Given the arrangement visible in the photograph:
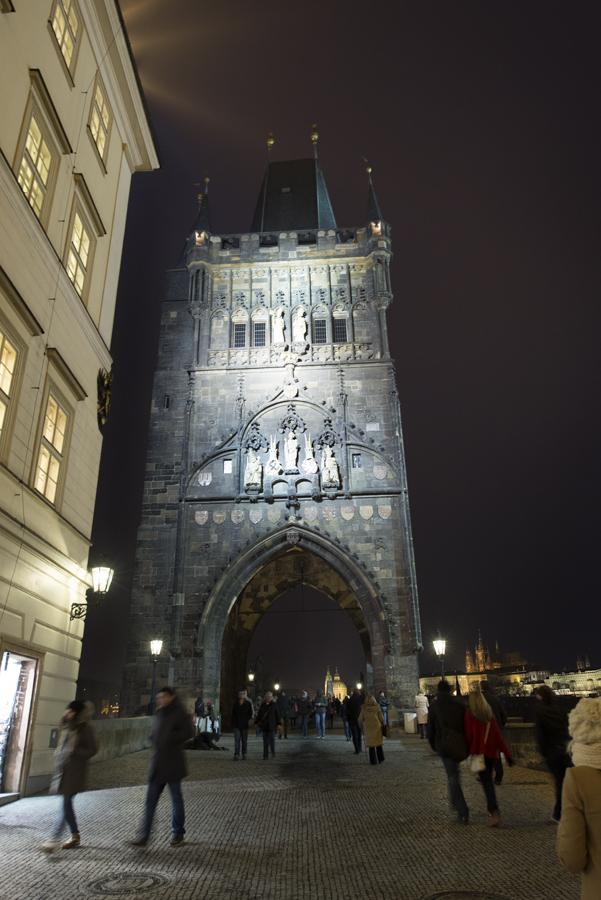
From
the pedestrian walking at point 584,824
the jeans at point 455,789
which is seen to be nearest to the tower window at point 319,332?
the jeans at point 455,789

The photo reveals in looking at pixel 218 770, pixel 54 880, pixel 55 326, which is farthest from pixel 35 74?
pixel 218 770

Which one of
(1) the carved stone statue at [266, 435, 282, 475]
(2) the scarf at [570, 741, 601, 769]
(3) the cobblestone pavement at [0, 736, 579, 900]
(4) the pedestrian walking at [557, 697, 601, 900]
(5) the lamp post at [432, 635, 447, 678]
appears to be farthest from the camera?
(1) the carved stone statue at [266, 435, 282, 475]

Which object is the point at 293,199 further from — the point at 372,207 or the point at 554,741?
the point at 554,741

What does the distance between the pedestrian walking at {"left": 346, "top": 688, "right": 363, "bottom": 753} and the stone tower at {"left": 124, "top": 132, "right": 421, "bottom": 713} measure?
20.4 feet

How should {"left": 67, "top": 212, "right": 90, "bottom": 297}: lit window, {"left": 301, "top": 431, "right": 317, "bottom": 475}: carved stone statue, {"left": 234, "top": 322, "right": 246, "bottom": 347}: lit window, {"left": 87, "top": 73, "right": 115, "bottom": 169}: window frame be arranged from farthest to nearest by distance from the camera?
→ 1. {"left": 234, "top": 322, "right": 246, "bottom": 347}: lit window
2. {"left": 301, "top": 431, "right": 317, "bottom": 475}: carved stone statue
3. {"left": 87, "top": 73, "right": 115, "bottom": 169}: window frame
4. {"left": 67, "top": 212, "right": 90, "bottom": 297}: lit window

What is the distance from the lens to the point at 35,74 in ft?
29.9

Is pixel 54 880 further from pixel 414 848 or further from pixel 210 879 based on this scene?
pixel 414 848

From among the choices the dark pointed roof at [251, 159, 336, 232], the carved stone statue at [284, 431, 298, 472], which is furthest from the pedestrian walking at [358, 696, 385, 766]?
the dark pointed roof at [251, 159, 336, 232]

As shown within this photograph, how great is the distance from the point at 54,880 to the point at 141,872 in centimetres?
63

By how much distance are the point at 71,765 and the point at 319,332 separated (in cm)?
2341

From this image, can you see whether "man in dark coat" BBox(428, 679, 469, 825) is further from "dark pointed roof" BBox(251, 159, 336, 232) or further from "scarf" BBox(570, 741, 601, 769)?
"dark pointed roof" BBox(251, 159, 336, 232)

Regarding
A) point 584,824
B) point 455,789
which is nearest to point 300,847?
point 455,789

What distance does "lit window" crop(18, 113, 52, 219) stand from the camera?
8953 mm

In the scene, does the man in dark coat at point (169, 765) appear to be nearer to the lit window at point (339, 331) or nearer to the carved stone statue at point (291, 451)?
the carved stone statue at point (291, 451)
